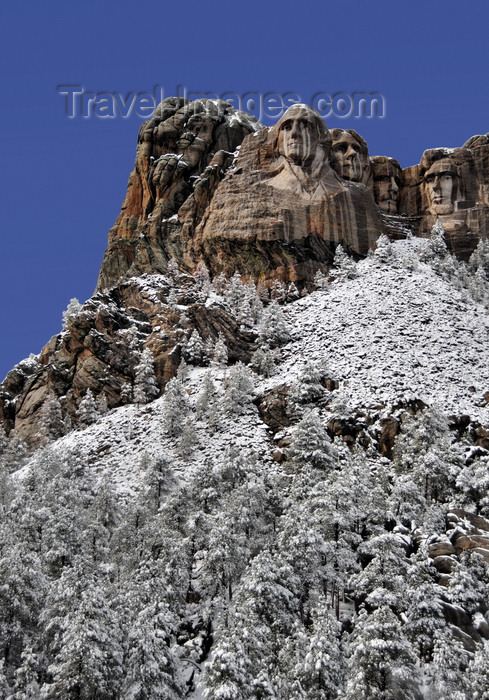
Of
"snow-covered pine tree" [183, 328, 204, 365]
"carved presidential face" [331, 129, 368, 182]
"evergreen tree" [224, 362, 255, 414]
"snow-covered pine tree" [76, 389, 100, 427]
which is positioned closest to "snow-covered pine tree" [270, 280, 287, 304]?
"snow-covered pine tree" [183, 328, 204, 365]

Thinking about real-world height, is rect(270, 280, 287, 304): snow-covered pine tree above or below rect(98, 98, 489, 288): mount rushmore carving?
below

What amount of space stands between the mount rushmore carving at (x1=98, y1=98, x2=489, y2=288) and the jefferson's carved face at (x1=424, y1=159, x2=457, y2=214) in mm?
160

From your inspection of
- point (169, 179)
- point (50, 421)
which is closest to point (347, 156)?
point (169, 179)

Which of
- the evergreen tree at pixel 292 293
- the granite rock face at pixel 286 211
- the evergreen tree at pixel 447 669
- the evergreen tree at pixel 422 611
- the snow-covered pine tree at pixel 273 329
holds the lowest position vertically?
the evergreen tree at pixel 447 669

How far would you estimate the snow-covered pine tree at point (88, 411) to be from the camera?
267ft

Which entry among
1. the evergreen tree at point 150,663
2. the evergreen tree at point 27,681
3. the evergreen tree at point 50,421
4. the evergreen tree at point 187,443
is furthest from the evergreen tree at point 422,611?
the evergreen tree at point 50,421

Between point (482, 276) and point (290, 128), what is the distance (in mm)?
35922

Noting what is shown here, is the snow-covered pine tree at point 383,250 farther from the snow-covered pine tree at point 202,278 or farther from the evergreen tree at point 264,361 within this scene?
the evergreen tree at point 264,361

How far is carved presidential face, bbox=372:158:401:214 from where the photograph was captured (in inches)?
4606

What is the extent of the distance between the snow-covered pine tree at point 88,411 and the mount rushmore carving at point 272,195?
88.1ft

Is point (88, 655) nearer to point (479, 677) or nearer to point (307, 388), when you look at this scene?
point (479, 677)

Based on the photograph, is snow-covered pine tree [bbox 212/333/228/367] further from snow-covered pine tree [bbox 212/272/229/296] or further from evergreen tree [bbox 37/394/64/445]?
evergreen tree [bbox 37/394/64/445]

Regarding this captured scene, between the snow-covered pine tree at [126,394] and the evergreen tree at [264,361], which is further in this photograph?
the snow-covered pine tree at [126,394]

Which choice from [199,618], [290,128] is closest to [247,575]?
[199,618]
